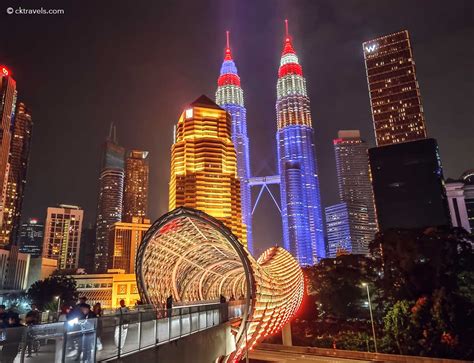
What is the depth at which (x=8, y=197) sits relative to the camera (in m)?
160

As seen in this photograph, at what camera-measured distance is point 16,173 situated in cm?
17575

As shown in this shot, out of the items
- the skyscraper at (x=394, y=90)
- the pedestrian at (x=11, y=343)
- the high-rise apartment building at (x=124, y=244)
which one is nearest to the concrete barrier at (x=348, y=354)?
the pedestrian at (x=11, y=343)

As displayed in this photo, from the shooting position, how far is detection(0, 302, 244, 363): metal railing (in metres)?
5.65

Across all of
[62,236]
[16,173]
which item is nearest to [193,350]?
[62,236]

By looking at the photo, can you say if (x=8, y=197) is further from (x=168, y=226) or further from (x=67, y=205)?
(x=168, y=226)

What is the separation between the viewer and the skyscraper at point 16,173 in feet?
496

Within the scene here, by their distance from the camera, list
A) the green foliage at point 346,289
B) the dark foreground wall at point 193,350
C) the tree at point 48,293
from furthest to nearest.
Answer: the tree at point 48,293 < the green foliage at point 346,289 < the dark foreground wall at point 193,350

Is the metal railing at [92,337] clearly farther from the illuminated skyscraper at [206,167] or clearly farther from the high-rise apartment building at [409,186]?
the illuminated skyscraper at [206,167]

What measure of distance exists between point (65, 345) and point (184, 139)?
4759 inches

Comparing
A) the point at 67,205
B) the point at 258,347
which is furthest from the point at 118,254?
the point at 258,347

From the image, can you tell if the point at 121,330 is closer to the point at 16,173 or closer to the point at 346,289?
the point at 346,289

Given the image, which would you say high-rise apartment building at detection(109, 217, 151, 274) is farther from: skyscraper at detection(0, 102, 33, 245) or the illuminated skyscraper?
the illuminated skyscraper

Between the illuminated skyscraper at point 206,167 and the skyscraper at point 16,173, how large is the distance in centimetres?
7235

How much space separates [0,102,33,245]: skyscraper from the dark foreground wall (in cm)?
15092
